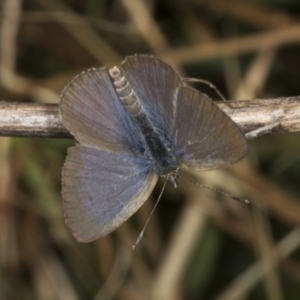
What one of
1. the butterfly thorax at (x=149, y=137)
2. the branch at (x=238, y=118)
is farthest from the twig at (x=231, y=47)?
the branch at (x=238, y=118)

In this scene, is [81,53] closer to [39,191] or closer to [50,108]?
[39,191]

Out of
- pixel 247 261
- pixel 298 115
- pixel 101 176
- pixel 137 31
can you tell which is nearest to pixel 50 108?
pixel 101 176

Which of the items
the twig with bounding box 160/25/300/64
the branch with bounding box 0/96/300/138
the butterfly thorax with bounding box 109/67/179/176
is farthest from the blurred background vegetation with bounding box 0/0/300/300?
the branch with bounding box 0/96/300/138

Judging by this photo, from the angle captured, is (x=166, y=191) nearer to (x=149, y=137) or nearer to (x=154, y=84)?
(x=149, y=137)

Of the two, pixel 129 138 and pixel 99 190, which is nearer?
pixel 99 190

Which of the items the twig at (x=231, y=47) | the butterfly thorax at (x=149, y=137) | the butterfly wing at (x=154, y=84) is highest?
the butterfly wing at (x=154, y=84)

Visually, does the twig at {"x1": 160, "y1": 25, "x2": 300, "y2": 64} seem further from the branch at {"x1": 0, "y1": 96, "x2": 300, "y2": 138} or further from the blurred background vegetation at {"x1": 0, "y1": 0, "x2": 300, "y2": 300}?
the branch at {"x1": 0, "y1": 96, "x2": 300, "y2": 138}

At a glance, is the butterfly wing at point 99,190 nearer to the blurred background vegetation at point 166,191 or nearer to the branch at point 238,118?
the branch at point 238,118

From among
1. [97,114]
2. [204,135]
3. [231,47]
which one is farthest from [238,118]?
[231,47]
